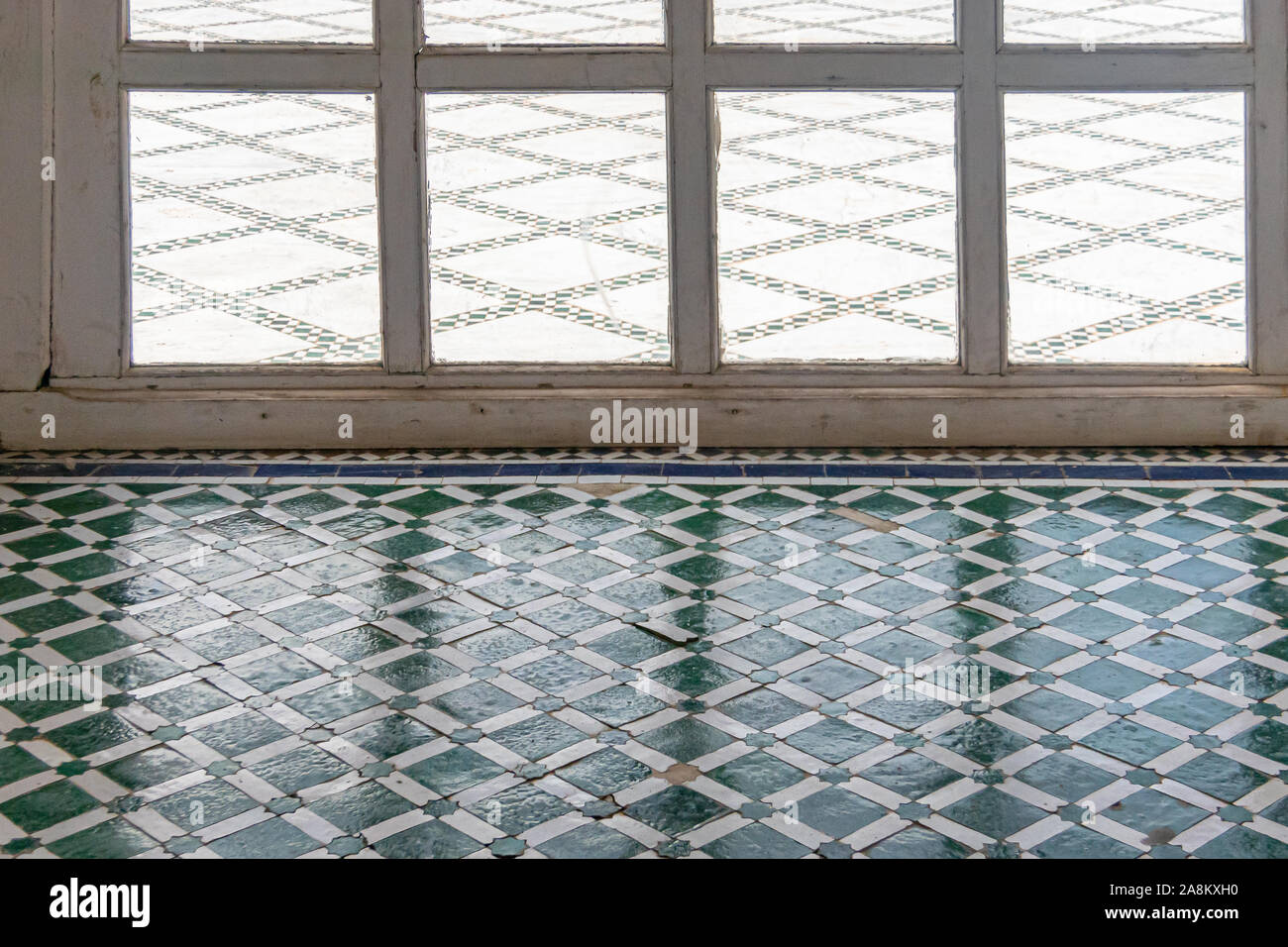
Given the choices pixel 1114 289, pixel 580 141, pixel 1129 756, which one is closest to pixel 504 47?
pixel 580 141

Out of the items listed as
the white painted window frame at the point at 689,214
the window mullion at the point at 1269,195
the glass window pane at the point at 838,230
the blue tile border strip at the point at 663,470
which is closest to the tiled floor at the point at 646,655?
the blue tile border strip at the point at 663,470

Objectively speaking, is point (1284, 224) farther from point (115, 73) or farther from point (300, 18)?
point (115, 73)

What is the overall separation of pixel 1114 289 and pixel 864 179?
1205mm

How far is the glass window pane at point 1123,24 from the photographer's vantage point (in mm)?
5344

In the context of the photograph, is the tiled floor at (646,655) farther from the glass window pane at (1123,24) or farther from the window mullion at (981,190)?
the glass window pane at (1123,24)

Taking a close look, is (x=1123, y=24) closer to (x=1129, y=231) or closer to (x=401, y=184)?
(x=1129, y=231)

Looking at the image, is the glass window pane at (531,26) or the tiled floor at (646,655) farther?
the glass window pane at (531,26)

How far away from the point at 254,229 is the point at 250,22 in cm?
105

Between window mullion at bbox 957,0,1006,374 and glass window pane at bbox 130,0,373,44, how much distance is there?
1813 mm

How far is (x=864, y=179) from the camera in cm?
687

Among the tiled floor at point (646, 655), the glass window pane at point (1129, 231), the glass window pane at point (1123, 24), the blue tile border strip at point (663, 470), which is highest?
the glass window pane at point (1123, 24)

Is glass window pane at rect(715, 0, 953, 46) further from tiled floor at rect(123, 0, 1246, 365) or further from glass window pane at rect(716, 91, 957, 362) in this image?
glass window pane at rect(716, 91, 957, 362)

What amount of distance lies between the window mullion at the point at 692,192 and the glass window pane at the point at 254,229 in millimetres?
936

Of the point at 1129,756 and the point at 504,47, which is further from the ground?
the point at 504,47
